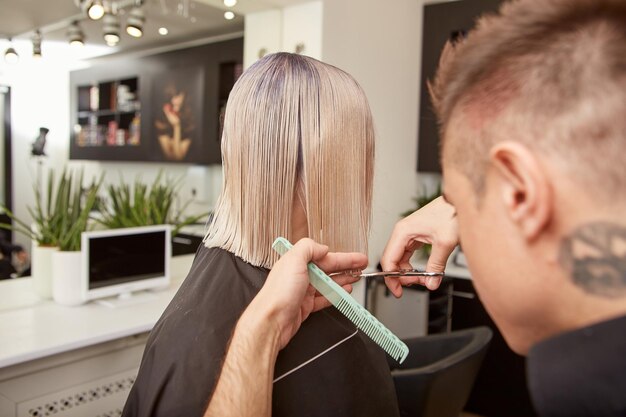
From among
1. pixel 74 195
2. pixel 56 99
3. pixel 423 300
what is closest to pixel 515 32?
pixel 56 99

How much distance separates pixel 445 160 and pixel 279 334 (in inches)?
14.5

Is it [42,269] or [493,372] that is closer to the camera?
[42,269]

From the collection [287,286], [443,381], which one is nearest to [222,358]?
[287,286]

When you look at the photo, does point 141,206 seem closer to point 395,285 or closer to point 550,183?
point 395,285

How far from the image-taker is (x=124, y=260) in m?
2.04

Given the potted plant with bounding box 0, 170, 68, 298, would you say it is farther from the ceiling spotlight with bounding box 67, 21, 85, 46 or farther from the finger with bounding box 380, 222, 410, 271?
the finger with bounding box 380, 222, 410, 271

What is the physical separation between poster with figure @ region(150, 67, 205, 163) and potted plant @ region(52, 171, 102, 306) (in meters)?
0.45

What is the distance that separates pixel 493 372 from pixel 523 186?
2.66 m

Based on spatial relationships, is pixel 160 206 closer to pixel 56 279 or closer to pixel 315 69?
pixel 56 279

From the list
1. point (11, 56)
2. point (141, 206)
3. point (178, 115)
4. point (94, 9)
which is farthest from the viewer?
point (178, 115)

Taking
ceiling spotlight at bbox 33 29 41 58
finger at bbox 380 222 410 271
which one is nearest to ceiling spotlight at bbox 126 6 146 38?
ceiling spotlight at bbox 33 29 41 58

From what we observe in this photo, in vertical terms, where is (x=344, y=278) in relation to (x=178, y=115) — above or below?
below

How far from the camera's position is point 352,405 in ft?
3.06

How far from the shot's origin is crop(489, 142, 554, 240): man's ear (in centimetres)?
44
